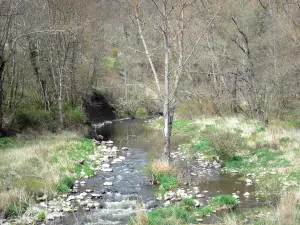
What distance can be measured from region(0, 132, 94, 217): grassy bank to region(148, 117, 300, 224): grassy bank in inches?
206

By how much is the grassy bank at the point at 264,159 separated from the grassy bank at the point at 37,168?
522 centimetres

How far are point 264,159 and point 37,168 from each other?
9.37 metres

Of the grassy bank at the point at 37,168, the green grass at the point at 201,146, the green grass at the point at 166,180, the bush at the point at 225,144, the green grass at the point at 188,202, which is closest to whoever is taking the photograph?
the green grass at the point at 188,202

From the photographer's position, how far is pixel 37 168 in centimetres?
1423

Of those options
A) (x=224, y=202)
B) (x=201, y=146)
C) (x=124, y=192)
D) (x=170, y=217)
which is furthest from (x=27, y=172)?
(x=201, y=146)

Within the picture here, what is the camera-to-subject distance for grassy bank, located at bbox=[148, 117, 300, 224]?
29.7 feet

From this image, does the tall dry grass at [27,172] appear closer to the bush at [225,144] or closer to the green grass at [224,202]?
the green grass at [224,202]

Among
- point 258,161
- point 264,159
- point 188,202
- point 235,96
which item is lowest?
point 188,202

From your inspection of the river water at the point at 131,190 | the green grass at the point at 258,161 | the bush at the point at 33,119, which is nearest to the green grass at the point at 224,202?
the river water at the point at 131,190

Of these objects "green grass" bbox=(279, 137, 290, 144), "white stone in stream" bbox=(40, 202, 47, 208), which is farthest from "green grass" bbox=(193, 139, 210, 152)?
"white stone in stream" bbox=(40, 202, 47, 208)

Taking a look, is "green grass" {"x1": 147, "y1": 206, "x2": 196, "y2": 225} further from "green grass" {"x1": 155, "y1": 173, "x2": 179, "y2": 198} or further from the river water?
"green grass" {"x1": 155, "y1": 173, "x2": 179, "y2": 198}

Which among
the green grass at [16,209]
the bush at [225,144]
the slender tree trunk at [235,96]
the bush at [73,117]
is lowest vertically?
the green grass at [16,209]

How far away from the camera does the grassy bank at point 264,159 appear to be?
9.05 metres

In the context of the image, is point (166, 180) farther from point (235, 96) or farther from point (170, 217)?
point (235, 96)
